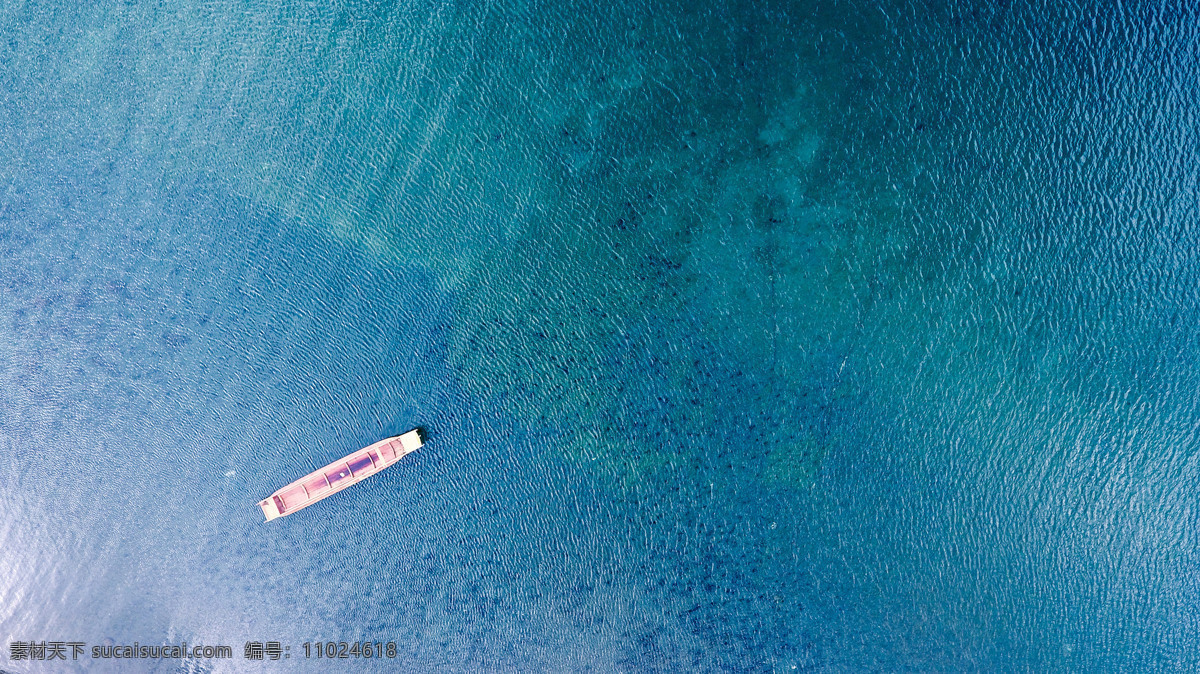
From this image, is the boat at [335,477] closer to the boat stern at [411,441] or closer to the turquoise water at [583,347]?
the boat stern at [411,441]

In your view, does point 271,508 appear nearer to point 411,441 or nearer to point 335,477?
point 335,477

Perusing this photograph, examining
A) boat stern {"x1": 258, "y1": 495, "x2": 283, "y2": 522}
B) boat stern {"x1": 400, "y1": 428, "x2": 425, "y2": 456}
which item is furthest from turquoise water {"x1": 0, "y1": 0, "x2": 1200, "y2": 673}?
boat stern {"x1": 258, "y1": 495, "x2": 283, "y2": 522}

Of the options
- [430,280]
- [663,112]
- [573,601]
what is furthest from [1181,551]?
[430,280]

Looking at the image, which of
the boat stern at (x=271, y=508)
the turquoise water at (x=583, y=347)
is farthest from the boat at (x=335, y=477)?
the turquoise water at (x=583, y=347)

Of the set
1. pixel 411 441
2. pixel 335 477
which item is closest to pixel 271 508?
pixel 335 477

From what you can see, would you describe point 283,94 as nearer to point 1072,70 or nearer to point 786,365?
point 786,365

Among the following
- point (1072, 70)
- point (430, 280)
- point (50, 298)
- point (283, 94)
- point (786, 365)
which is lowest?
point (786, 365)
